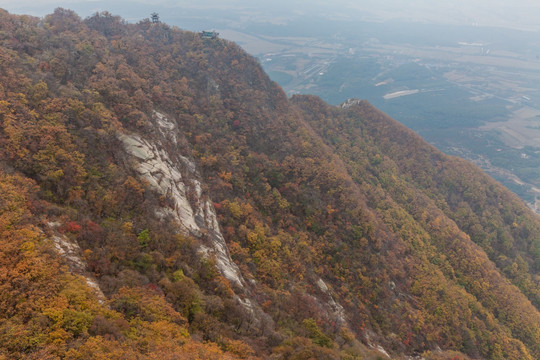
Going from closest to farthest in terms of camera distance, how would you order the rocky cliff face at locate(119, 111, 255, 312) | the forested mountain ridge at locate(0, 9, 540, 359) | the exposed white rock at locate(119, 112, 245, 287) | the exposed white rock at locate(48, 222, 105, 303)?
the forested mountain ridge at locate(0, 9, 540, 359) < the exposed white rock at locate(48, 222, 105, 303) < the rocky cliff face at locate(119, 111, 255, 312) < the exposed white rock at locate(119, 112, 245, 287)

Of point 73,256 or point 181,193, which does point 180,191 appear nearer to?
point 181,193

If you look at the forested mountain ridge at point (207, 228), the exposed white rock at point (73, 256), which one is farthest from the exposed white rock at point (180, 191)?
Answer: the exposed white rock at point (73, 256)

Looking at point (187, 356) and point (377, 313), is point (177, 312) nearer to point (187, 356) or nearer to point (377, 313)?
point (187, 356)

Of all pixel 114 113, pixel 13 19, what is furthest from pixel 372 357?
pixel 13 19

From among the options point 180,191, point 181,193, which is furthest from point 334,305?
point 180,191

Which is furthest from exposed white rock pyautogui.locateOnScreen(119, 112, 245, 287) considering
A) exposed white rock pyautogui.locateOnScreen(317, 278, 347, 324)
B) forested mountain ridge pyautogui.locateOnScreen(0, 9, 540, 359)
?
exposed white rock pyautogui.locateOnScreen(317, 278, 347, 324)

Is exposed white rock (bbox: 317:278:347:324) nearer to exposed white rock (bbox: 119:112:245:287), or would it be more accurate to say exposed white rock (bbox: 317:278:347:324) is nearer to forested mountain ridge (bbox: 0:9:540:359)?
forested mountain ridge (bbox: 0:9:540:359)
